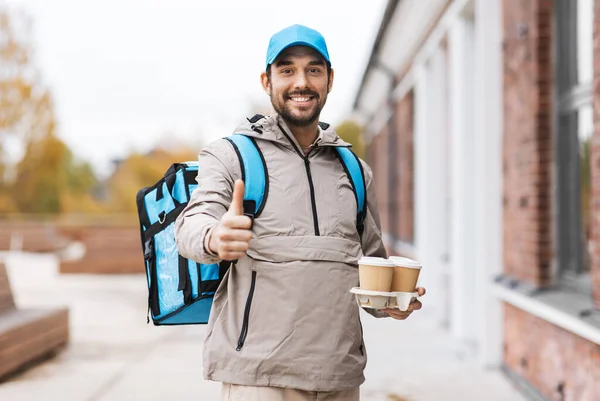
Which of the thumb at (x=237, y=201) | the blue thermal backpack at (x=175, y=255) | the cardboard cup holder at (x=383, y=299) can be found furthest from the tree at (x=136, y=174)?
the thumb at (x=237, y=201)

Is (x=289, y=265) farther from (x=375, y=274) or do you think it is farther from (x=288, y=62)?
(x=288, y=62)

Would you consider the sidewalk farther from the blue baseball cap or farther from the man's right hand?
the man's right hand

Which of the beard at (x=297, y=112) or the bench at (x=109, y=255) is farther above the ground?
the beard at (x=297, y=112)

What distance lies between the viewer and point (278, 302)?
2184mm

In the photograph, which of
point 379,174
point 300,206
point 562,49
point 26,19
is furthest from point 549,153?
point 26,19

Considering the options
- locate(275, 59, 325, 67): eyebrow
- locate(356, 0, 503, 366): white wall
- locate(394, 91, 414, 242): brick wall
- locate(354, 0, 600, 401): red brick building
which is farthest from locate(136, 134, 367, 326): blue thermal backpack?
locate(394, 91, 414, 242): brick wall

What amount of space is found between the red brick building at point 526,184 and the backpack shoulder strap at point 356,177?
192 cm

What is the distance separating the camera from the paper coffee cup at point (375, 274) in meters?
2.12

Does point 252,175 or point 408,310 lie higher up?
point 252,175

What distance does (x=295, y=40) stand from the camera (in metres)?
2.25

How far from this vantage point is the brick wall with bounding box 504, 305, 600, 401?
4109 millimetres

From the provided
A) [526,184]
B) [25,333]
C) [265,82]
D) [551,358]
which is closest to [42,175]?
[25,333]

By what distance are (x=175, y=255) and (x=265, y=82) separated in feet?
2.00

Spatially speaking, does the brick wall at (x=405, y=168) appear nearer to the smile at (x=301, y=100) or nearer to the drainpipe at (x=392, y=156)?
the drainpipe at (x=392, y=156)
